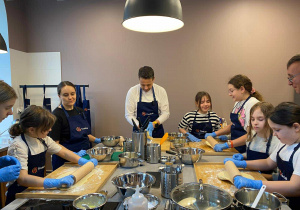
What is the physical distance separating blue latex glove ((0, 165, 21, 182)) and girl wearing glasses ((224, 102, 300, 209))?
3.93 feet

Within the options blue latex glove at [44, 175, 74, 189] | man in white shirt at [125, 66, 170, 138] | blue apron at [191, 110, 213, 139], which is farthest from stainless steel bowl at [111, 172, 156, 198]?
blue apron at [191, 110, 213, 139]

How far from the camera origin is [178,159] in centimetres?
174

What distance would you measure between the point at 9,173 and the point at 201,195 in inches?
40.3

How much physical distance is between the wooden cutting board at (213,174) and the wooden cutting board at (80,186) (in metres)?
0.58

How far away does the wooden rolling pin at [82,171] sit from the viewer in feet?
4.33

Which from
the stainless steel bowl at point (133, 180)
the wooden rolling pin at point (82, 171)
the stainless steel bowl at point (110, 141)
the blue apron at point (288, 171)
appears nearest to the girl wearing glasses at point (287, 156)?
the blue apron at point (288, 171)

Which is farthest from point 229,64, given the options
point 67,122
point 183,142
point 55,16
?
point 55,16

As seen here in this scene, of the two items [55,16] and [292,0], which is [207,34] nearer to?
[292,0]

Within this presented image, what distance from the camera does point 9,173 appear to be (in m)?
1.23

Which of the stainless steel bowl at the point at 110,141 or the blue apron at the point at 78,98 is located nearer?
the stainless steel bowl at the point at 110,141

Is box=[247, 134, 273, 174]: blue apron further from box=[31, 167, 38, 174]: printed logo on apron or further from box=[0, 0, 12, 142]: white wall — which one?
box=[0, 0, 12, 142]: white wall

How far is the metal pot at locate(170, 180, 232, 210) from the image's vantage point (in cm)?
103

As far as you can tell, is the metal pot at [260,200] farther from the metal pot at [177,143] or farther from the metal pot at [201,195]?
the metal pot at [177,143]

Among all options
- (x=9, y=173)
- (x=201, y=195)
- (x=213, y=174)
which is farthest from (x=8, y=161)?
(x=213, y=174)
